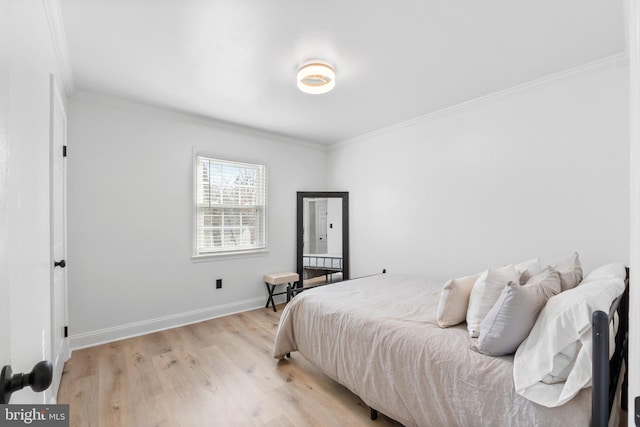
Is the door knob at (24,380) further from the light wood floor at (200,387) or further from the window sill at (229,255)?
the window sill at (229,255)

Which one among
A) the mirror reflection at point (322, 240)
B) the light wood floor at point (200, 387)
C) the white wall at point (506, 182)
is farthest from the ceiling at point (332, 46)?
the light wood floor at point (200, 387)

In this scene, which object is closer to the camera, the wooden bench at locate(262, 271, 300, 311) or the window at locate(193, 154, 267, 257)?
the window at locate(193, 154, 267, 257)

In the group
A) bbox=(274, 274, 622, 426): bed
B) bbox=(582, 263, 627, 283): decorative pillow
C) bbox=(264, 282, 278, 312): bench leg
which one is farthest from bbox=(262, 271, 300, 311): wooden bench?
bbox=(582, 263, 627, 283): decorative pillow

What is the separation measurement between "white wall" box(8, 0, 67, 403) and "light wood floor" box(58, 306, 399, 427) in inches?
32.5

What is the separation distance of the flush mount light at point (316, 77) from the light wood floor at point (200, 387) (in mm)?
2433

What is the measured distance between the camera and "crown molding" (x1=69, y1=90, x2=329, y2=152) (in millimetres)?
2943

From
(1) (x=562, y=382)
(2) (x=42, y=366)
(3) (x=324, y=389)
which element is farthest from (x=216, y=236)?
(1) (x=562, y=382)

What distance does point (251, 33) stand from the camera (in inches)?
78.9

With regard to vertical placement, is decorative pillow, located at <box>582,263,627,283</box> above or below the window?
below

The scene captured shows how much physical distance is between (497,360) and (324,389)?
4.25ft

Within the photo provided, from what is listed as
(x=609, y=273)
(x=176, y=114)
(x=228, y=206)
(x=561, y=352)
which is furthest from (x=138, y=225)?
(x=609, y=273)

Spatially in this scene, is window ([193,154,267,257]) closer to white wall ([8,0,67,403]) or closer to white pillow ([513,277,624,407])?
white wall ([8,0,67,403])

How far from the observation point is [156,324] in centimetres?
332

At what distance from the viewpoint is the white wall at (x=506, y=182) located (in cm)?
235
